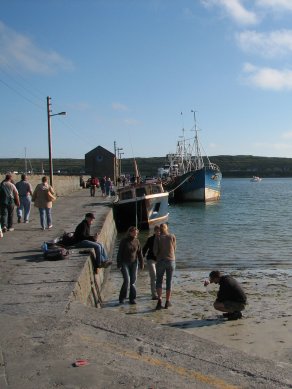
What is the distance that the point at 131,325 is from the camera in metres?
6.80

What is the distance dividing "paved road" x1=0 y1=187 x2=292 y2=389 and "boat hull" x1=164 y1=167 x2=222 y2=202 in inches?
1798

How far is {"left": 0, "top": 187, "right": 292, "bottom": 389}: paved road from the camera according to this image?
5.01 meters

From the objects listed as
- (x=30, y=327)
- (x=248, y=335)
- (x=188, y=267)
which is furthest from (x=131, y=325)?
(x=188, y=267)

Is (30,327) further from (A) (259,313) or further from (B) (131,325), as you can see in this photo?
(A) (259,313)

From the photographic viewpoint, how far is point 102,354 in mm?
5660

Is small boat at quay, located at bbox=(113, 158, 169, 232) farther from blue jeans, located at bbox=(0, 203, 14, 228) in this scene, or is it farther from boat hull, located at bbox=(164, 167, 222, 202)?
boat hull, located at bbox=(164, 167, 222, 202)

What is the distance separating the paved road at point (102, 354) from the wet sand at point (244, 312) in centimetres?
78

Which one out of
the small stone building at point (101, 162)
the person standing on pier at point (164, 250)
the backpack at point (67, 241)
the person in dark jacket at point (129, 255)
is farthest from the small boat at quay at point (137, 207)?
the small stone building at point (101, 162)

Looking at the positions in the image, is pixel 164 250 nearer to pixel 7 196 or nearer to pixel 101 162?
pixel 7 196

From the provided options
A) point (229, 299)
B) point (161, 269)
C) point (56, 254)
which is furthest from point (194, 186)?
point (229, 299)

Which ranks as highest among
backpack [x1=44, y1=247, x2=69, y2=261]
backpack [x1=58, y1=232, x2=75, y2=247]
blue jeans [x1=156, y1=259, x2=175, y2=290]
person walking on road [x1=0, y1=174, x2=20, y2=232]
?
person walking on road [x1=0, y1=174, x2=20, y2=232]

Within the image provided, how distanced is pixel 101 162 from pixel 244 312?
262 ft

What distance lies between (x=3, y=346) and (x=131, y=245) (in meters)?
4.95

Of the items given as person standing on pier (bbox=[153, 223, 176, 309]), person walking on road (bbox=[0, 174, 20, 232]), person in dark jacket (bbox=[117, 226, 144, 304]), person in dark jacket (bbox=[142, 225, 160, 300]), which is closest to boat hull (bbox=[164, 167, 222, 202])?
person walking on road (bbox=[0, 174, 20, 232])
